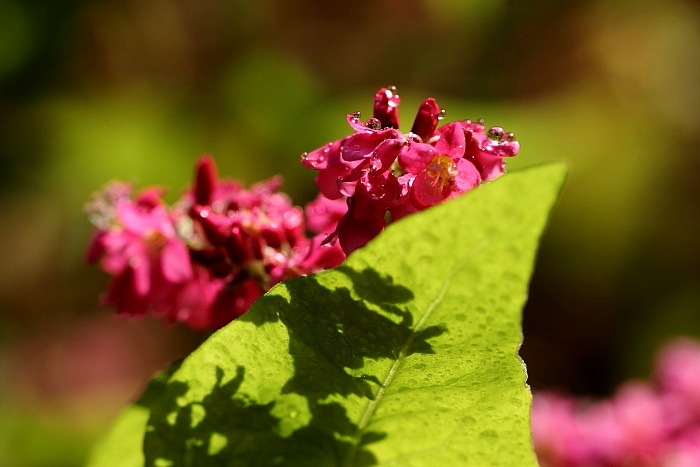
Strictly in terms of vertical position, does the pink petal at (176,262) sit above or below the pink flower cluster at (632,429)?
below

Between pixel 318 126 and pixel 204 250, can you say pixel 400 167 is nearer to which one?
pixel 204 250

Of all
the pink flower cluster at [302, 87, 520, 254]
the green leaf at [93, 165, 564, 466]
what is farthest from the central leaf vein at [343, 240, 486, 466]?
the pink flower cluster at [302, 87, 520, 254]

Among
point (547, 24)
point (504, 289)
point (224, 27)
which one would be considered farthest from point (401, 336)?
point (547, 24)

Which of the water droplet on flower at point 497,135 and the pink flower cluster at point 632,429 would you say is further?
the pink flower cluster at point 632,429

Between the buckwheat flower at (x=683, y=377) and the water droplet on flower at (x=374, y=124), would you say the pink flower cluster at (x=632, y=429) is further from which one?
the water droplet on flower at (x=374, y=124)

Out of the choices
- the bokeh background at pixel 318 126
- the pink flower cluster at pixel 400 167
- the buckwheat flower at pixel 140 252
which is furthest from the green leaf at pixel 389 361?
the bokeh background at pixel 318 126

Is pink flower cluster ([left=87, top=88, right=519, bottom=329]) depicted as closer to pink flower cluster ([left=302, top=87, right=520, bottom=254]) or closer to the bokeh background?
pink flower cluster ([left=302, top=87, right=520, bottom=254])
